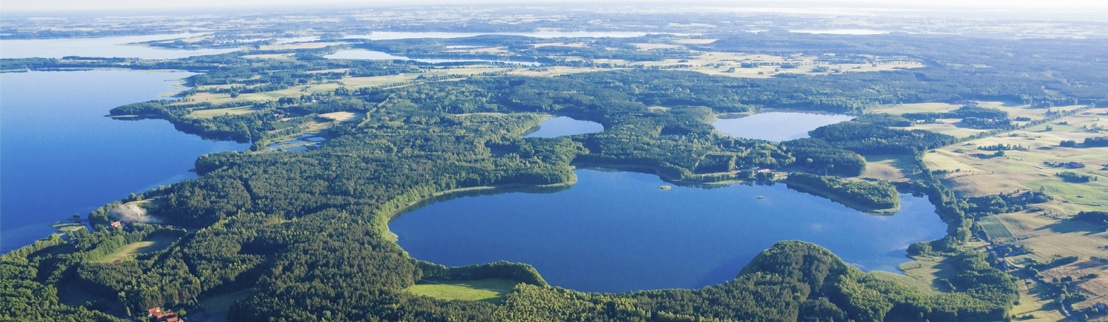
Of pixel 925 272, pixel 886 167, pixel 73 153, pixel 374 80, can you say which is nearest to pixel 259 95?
pixel 374 80

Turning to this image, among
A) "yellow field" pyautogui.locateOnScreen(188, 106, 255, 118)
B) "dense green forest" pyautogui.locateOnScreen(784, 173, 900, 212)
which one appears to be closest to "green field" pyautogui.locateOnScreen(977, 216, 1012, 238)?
"dense green forest" pyautogui.locateOnScreen(784, 173, 900, 212)

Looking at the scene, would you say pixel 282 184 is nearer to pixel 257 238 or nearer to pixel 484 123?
pixel 257 238

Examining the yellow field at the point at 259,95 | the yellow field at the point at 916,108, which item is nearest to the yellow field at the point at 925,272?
the yellow field at the point at 916,108

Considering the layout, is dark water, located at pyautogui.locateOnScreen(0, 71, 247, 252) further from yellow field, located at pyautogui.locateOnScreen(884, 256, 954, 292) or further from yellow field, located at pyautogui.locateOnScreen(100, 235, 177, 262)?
yellow field, located at pyautogui.locateOnScreen(884, 256, 954, 292)

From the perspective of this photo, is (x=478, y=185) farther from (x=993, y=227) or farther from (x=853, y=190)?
(x=993, y=227)

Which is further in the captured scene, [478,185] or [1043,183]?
[478,185]
